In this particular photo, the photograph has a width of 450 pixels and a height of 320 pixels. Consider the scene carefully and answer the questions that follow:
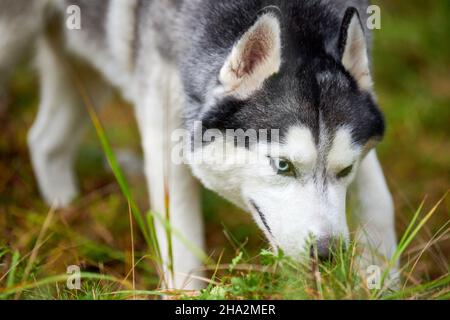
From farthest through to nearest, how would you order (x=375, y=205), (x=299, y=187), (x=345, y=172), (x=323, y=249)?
(x=375, y=205), (x=345, y=172), (x=299, y=187), (x=323, y=249)

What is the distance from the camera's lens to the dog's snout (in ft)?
Result: 10.2

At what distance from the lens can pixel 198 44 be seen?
388 centimetres

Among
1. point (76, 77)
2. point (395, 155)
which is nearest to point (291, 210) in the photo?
point (76, 77)

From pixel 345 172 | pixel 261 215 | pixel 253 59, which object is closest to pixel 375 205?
pixel 345 172

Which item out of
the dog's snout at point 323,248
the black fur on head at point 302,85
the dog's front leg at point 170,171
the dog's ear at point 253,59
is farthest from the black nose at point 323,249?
the dog's front leg at point 170,171

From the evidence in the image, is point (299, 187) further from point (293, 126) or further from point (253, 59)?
point (253, 59)

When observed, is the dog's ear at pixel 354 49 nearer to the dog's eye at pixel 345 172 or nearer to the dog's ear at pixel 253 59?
the dog's ear at pixel 253 59

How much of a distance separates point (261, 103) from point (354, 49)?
54cm

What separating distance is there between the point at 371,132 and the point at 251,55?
0.70 meters

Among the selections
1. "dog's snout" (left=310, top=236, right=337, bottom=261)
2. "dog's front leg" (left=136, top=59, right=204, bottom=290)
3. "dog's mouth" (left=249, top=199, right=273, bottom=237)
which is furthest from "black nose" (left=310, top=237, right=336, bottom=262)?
"dog's front leg" (left=136, top=59, right=204, bottom=290)

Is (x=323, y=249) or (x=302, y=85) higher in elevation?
(x=302, y=85)

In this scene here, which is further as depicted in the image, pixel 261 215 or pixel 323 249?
pixel 261 215

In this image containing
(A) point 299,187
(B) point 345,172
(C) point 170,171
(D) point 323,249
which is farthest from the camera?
(C) point 170,171

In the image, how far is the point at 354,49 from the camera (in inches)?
138
